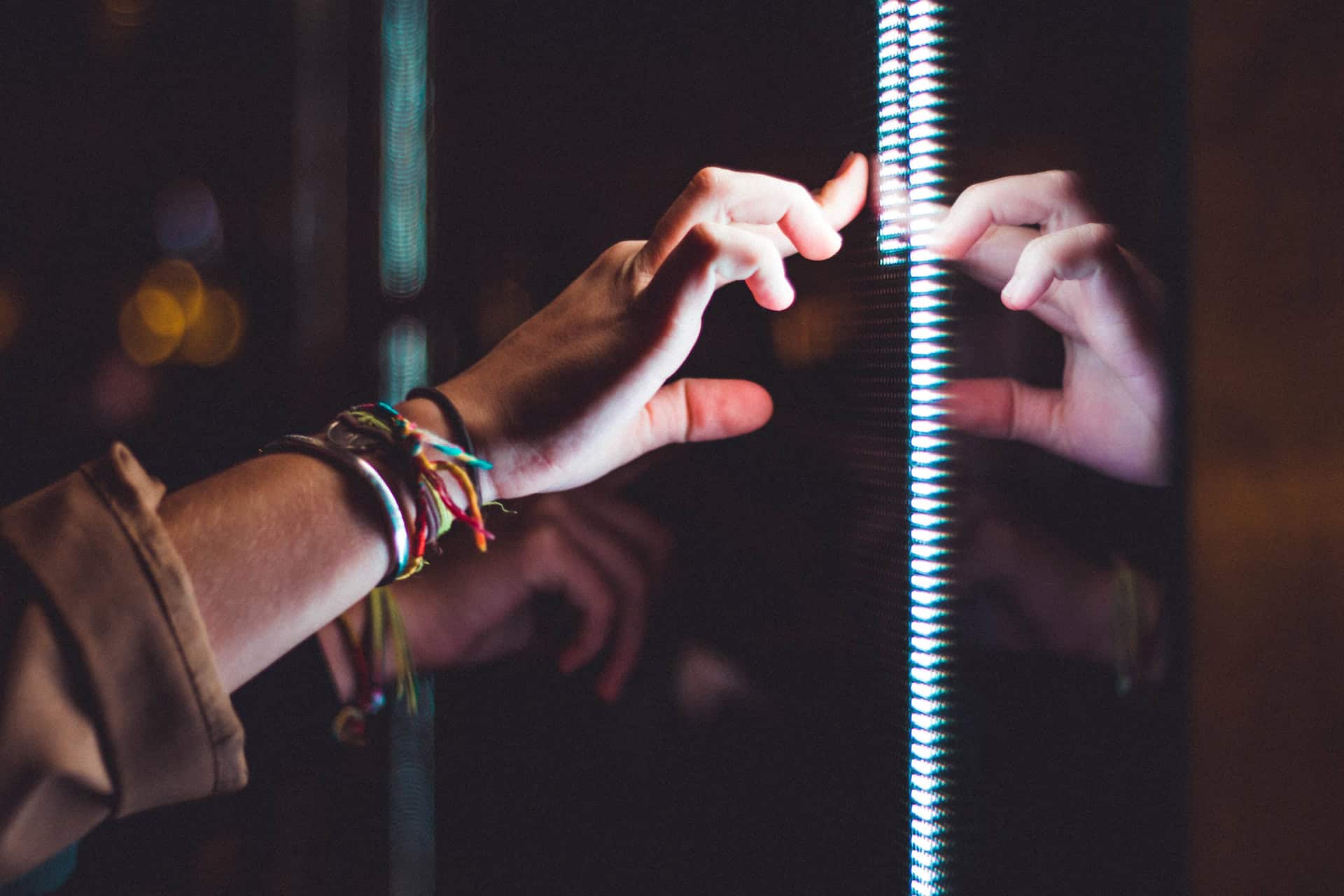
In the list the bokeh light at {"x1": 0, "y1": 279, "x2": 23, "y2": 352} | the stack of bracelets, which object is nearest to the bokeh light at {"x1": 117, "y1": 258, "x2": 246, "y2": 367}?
the bokeh light at {"x1": 0, "y1": 279, "x2": 23, "y2": 352}

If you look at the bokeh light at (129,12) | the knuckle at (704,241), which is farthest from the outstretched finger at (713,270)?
the bokeh light at (129,12)

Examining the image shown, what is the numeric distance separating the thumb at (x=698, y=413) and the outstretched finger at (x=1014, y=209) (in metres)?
0.24

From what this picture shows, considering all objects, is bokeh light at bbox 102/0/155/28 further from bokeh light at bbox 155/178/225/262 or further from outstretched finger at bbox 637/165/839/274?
outstretched finger at bbox 637/165/839/274

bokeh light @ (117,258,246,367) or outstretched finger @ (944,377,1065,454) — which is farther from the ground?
bokeh light @ (117,258,246,367)

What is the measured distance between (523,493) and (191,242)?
90 centimetres

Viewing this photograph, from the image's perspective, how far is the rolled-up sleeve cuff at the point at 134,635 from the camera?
0.52 m

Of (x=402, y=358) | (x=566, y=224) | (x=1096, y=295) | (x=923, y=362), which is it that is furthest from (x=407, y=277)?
(x=1096, y=295)

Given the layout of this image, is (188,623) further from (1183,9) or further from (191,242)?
(191,242)

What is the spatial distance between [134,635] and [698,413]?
507 millimetres

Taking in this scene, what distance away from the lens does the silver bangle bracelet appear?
662 mm

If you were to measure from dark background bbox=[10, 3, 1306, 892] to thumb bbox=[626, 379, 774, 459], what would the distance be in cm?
2

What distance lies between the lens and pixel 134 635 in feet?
1.73

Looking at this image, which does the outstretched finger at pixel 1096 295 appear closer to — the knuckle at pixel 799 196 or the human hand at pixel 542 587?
the knuckle at pixel 799 196

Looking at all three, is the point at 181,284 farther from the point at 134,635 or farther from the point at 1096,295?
the point at 1096,295
